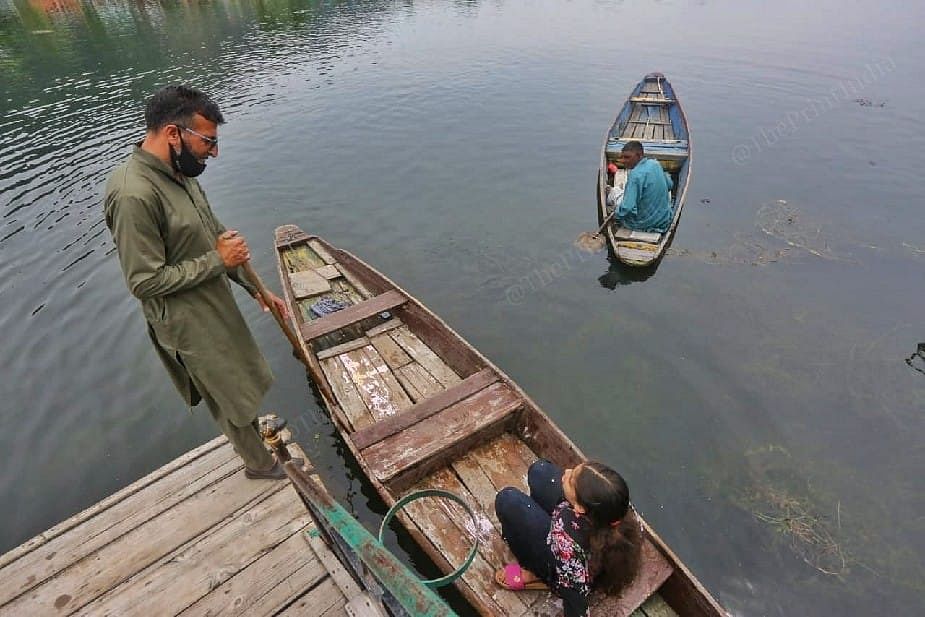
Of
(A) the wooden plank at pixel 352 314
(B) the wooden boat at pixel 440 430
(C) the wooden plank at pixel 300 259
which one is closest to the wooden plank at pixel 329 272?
(C) the wooden plank at pixel 300 259

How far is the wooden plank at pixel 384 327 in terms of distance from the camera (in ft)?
24.1

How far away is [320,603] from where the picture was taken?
3693 mm

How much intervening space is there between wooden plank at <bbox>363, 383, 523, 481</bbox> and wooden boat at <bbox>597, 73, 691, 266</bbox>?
5244mm

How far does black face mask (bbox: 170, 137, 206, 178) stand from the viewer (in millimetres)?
3281

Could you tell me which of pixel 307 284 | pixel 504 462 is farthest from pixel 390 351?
pixel 504 462

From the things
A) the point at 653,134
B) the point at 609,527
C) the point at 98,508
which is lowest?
the point at 98,508

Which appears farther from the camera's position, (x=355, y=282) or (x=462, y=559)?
(x=355, y=282)

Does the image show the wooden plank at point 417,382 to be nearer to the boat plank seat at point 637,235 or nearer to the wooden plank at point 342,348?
the wooden plank at point 342,348

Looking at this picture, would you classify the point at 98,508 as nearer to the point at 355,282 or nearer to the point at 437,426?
the point at 437,426

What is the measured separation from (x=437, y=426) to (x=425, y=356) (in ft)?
5.59

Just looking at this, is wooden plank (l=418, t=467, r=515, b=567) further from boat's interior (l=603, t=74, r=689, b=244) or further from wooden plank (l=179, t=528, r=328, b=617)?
boat's interior (l=603, t=74, r=689, b=244)

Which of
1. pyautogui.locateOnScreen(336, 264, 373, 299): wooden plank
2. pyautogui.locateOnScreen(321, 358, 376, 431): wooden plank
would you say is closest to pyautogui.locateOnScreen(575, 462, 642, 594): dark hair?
pyautogui.locateOnScreen(321, 358, 376, 431): wooden plank

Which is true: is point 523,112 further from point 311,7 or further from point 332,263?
point 311,7

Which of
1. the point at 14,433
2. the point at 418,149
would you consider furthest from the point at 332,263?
the point at 418,149
